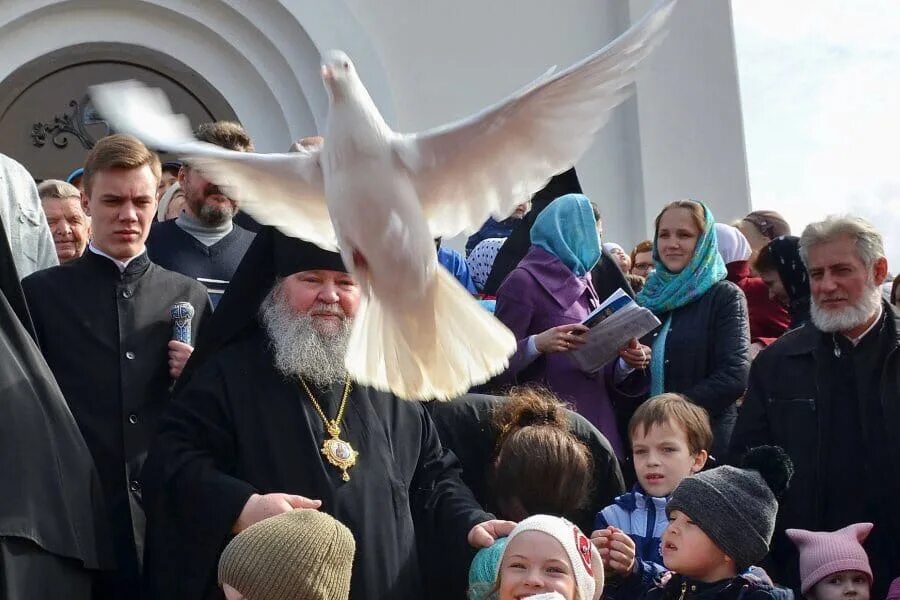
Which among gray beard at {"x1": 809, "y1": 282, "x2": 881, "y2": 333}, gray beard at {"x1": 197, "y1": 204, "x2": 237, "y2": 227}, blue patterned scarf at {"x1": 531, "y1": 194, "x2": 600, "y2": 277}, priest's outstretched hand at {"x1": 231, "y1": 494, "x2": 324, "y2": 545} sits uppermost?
gray beard at {"x1": 197, "y1": 204, "x2": 237, "y2": 227}

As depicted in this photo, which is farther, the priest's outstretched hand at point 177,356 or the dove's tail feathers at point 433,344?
the priest's outstretched hand at point 177,356

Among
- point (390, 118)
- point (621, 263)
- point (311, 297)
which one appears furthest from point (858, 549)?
point (390, 118)

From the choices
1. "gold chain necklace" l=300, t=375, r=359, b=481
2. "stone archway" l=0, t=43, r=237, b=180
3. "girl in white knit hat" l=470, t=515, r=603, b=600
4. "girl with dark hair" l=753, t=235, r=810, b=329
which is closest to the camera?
"girl in white knit hat" l=470, t=515, r=603, b=600

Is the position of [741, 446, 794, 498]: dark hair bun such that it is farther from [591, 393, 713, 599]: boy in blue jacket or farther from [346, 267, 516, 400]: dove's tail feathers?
[346, 267, 516, 400]: dove's tail feathers

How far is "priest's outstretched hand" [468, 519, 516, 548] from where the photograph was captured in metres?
3.88

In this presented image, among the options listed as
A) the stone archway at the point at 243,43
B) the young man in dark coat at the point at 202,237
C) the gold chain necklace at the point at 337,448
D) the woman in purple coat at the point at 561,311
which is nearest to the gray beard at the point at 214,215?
the young man in dark coat at the point at 202,237

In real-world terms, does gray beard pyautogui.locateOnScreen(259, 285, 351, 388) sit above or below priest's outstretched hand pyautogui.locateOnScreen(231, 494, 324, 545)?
above

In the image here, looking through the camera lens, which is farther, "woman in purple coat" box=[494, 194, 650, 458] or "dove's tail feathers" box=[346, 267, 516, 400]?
"woman in purple coat" box=[494, 194, 650, 458]

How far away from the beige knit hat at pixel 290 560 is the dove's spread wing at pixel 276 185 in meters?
1.29

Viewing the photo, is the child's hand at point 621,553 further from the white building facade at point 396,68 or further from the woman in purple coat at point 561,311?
the white building facade at point 396,68

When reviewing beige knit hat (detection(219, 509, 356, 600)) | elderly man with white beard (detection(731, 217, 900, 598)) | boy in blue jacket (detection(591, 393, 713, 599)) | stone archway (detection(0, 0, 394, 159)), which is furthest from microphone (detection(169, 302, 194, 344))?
stone archway (detection(0, 0, 394, 159))

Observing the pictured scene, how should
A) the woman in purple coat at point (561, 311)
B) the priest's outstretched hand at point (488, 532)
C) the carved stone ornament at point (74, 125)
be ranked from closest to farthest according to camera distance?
the priest's outstretched hand at point (488, 532) → the woman in purple coat at point (561, 311) → the carved stone ornament at point (74, 125)

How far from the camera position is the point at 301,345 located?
4270 millimetres

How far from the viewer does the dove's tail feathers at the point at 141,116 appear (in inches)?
172
